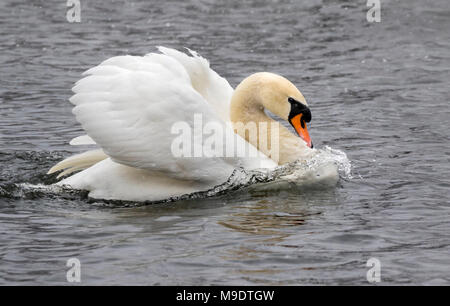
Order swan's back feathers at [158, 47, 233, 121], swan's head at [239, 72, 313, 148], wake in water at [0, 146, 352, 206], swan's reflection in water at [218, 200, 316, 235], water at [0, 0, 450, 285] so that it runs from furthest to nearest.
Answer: swan's back feathers at [158, 47, 233, 121] → swan's head at [239, 72, 313, 148] → wake in water at [0, 146, 352, 206] → swan's reflection in water at [218, 200, 316, 235] → water at [0, 0, 450, 285]

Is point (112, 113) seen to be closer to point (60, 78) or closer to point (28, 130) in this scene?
point (28, 130)

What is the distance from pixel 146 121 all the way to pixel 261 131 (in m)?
1.27

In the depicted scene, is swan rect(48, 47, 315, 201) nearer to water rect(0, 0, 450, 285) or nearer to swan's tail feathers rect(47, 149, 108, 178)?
swan's tail feathers rect(47, 149, 108, 178)

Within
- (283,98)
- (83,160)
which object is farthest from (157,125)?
(283,98)

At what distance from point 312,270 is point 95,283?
4.79 feet

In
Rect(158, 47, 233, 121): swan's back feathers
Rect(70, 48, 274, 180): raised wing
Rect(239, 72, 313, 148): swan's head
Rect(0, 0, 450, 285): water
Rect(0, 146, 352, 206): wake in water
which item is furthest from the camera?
Rect(158, 47, 233, 121): swan's back feathers

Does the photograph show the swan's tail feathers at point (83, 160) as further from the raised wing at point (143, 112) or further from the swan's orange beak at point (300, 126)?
the swan's orange beak at point (300, 126)

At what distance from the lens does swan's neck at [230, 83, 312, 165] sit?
312 inches

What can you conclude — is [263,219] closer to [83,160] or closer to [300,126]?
[300,126]

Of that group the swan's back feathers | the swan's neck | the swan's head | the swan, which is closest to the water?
the swan

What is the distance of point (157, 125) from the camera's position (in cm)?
725

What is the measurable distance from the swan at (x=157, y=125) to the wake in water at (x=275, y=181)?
6 centimetres

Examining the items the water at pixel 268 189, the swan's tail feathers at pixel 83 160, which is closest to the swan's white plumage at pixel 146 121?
the water at pixel 268 189
